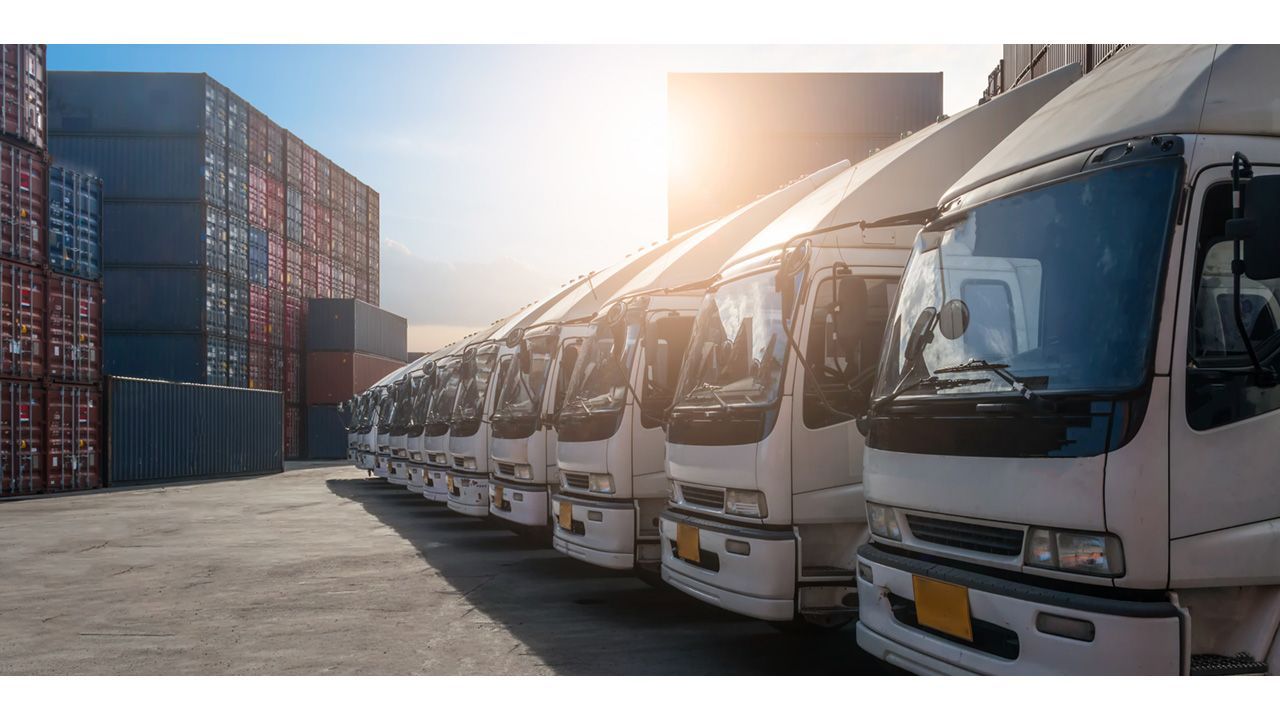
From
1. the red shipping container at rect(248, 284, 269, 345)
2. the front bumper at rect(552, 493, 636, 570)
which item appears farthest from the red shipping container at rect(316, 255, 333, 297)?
the front bumper at rect(552, 493, 636, 570)

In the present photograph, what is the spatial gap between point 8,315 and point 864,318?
20.8 meters

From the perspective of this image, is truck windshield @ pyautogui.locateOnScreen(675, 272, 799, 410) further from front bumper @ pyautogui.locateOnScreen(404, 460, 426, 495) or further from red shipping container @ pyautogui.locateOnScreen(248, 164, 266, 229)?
red shipping container @ pyautogui.locateOnScreen(248, 164, 266, 229)

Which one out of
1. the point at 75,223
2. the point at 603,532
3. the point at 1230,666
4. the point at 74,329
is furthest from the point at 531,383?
the point at 75,223

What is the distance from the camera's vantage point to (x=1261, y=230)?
330cm

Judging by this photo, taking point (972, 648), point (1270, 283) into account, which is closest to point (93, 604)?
point (972, 648)

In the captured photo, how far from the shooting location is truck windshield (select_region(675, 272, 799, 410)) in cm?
574

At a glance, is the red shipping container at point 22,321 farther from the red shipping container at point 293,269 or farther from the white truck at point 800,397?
the white truck at point 800,397

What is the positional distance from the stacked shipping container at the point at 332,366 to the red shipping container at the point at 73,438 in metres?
17.8

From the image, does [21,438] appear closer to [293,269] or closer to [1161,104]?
[293,269]

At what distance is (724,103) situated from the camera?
90.6ft

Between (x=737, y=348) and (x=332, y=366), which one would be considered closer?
(x=737, y=348)

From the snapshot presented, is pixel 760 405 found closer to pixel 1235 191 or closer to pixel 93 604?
pixel 1235 191

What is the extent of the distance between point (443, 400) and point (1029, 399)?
12.3 metres

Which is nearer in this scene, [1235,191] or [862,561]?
[1235,191]
